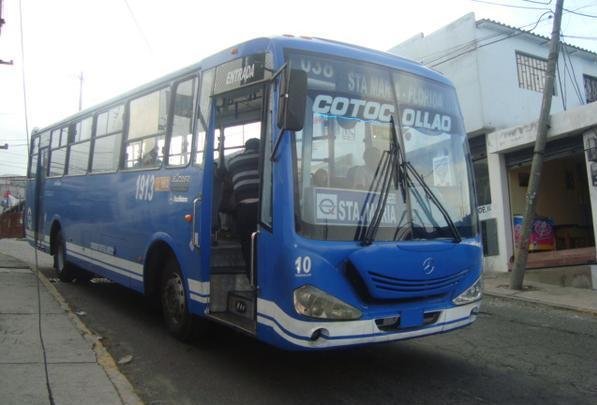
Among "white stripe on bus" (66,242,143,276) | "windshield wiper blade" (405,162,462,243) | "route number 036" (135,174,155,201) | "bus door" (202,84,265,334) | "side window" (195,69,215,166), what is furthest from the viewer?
"white stripe on bus" (66,242,143,276)

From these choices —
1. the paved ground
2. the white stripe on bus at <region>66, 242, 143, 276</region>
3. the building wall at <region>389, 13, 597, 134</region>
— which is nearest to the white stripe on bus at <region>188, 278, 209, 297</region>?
the paved ground

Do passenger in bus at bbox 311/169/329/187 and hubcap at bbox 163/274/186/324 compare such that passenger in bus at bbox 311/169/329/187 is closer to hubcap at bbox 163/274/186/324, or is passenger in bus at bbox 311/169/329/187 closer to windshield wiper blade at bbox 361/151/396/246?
windshield wiper blade at bbox 361/151/396/246

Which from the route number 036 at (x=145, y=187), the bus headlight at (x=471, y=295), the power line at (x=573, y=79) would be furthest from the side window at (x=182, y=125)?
the power line at (x=573, y=79)

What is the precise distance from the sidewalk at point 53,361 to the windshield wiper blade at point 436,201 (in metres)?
2.83

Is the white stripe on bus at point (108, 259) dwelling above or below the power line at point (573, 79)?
below

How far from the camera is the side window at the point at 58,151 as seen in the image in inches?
393

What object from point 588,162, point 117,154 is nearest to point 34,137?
point 117,154

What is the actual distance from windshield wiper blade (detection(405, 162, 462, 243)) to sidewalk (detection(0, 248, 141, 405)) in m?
2.83

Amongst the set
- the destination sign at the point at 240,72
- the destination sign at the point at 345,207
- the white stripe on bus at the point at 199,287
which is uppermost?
the destination sign at the point at 240,72

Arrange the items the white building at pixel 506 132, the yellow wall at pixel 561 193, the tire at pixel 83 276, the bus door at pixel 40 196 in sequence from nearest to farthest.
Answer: the tire at pixel 83 276
the bus door at pixel 40 196
the white building at pixel 506 132
the yellow wall at pixel 561 193

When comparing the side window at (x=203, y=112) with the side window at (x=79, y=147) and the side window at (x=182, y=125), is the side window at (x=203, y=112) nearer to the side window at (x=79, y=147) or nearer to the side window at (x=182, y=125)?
the side window at (x=182, y=125)

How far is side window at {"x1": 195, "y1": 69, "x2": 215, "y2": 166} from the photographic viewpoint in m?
5.38

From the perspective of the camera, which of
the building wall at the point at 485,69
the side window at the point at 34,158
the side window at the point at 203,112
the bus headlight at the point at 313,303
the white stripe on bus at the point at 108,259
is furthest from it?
the building wall at the point at 485,69

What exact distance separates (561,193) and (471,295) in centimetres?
1209
